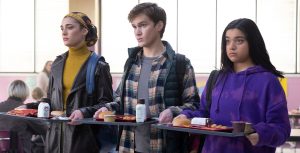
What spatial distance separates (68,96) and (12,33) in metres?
10.0

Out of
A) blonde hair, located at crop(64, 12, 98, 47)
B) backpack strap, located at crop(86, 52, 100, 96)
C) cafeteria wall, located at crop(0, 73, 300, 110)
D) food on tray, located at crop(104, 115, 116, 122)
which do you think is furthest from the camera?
cafeteria wall, located at crop(0, 73, 300, 110)

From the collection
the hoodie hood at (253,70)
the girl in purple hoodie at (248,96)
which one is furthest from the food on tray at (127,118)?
the hoodie hood at (253,70)

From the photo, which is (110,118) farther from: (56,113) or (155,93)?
(56,113)

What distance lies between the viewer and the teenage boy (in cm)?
281

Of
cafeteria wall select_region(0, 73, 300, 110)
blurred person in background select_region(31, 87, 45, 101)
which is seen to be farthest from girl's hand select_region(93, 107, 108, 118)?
cafeteria wall select_region(0, 73, 300, 110)

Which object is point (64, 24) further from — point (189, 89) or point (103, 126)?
point (189, 89)

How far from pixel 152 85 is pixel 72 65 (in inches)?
24.6

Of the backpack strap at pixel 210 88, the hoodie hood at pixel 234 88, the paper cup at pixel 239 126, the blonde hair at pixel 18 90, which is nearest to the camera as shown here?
the paper cup at pixel 239 126

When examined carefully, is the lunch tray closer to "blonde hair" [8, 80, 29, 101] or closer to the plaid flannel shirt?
the plaid flannel shirt

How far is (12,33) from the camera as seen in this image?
12656mm

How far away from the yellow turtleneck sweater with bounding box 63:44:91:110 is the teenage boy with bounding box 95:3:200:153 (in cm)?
31

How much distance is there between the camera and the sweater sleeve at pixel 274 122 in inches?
87.8

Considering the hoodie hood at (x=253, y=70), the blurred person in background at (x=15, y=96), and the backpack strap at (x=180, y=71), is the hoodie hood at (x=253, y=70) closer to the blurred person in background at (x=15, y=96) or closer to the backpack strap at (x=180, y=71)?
the backpack strap at (x=180, y=71)

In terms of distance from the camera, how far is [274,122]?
7.48 feet
